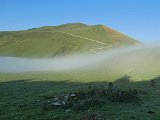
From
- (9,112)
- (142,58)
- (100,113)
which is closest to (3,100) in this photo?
(9,112)

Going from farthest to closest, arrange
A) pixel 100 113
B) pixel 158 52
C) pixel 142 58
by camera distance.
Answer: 1. pixel 158 52
2. pixel 142 58
3. pixel 100 113

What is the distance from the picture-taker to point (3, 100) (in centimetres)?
3547

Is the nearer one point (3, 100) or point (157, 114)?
point (157, 114)

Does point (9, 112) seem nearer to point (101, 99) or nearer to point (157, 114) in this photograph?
point (101, 99)

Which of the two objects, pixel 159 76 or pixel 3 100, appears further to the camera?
pixel 159 76

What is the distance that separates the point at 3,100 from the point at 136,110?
48.1ft

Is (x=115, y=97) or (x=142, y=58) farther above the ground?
(x=142, y=58)

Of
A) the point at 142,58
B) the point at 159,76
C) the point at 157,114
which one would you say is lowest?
the point at 157,114

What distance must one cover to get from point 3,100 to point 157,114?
644 inches

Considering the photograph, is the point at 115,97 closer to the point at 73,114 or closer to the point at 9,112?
the point at 73,114

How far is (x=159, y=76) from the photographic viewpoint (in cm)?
5900

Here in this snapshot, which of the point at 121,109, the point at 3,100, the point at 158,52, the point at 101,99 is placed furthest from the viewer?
the point at 158,52

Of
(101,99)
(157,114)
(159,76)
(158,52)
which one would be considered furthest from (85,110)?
(158,52)

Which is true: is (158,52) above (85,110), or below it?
above
